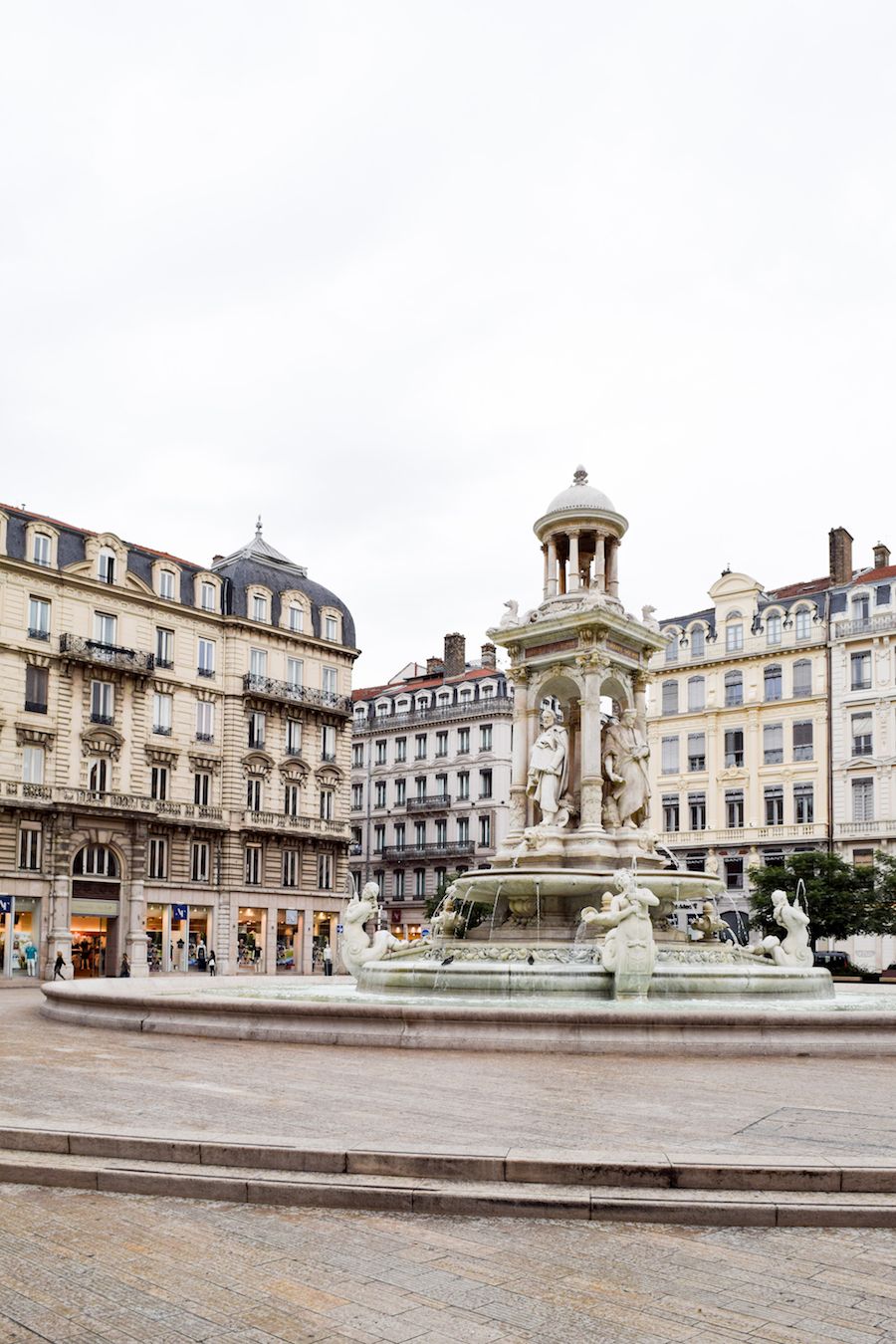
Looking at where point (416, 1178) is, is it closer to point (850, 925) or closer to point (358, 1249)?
point (358, 1249)

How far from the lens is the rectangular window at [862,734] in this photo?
202 feet

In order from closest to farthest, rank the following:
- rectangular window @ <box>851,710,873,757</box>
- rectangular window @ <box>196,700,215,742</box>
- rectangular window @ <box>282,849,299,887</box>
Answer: rectangular window @ <box>196,700,215,742</box> < rectangular window @ <box>282,849,299,887</box> < rectangular window @ <box>851,710,873,757</box>

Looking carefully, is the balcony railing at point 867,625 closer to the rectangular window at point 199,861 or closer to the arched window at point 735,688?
the arched window at point 735,688

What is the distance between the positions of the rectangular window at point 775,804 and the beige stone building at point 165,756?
843 inches

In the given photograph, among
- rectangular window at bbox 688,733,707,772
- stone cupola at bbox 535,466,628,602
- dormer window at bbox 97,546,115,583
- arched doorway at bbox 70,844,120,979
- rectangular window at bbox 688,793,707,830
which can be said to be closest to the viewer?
stone cupola at bbox 535,466,628,602

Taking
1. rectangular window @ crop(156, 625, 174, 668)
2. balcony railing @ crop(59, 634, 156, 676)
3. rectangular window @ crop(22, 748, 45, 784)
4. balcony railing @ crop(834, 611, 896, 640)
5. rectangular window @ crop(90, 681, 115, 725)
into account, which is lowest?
rectangular window @ crop(22, 748, 45, 784)

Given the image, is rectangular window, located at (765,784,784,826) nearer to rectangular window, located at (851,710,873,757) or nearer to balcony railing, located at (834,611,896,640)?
rectangular window, located at (851,710,873,757)

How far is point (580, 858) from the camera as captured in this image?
75.2 ft

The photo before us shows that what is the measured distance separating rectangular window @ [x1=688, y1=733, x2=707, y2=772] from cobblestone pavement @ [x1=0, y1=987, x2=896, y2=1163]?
177 feet

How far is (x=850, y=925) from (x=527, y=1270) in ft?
157

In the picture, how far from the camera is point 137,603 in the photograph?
181 ft

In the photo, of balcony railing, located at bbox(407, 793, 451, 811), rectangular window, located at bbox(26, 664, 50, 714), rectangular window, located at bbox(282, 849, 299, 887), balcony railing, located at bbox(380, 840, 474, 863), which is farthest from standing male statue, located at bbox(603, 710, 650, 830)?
balcony railing, located at bbox(407, 793, 451, 811)

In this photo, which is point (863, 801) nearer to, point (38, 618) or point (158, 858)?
point (158, 858)

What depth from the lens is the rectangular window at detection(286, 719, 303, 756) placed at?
6172cm
